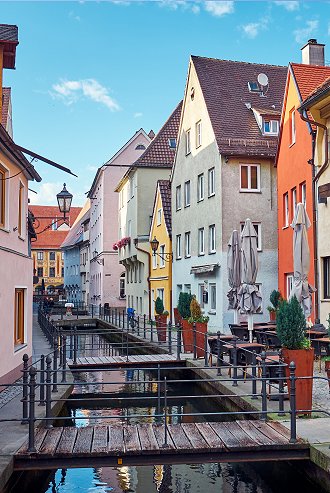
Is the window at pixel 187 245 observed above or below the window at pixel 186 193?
below

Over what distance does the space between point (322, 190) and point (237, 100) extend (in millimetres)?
12627

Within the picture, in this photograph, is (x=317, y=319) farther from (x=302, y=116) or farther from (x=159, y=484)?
(x=159, y=484)

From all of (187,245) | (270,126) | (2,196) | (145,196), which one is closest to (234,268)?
(2,196)

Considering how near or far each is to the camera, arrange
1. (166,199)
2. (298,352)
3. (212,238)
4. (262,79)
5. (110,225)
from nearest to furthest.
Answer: (298,352), (212,238), (262,79), (166,199), (110,225)

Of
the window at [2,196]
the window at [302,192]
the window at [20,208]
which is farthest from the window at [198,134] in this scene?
the window at [2,196]

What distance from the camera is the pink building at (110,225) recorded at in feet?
171

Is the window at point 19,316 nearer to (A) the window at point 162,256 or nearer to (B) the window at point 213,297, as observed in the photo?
(B) the window at point 213,297

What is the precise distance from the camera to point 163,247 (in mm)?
37750

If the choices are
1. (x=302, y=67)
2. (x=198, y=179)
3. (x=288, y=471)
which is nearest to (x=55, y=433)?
(x=288, y=471)

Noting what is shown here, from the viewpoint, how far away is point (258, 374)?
1418cm

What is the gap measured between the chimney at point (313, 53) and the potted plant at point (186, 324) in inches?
494

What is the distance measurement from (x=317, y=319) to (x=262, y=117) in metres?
12.9

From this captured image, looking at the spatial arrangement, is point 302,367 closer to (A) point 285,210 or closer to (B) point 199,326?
(B) point 199,326

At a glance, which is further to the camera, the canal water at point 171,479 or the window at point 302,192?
the window at point 302,192
